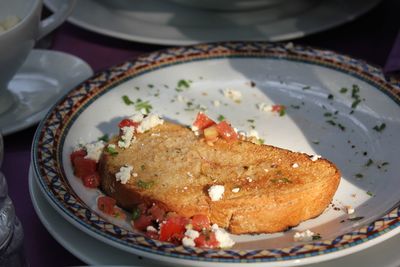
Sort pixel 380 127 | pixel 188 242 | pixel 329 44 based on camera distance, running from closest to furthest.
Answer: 1. pixel 188 242
2. pixel 380 127
3. pixel 329 44

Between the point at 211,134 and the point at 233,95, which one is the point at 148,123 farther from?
the point at 233,95

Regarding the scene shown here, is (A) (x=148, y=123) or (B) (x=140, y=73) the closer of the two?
(A) (x=148, y=123)

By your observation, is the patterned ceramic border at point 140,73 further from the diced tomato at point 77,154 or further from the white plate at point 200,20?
the white plate at point 200,20

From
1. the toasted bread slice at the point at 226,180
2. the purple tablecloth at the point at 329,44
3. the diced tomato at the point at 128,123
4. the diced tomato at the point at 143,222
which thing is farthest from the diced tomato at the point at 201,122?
the purple tablecloth at the point at 329,44

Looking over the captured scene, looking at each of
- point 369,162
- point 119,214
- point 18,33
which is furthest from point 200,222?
point 18,33

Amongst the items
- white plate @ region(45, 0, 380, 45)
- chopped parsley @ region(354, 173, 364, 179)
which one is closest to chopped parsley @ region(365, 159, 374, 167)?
chopped parsley @ region(354, 173, 364, 179)
